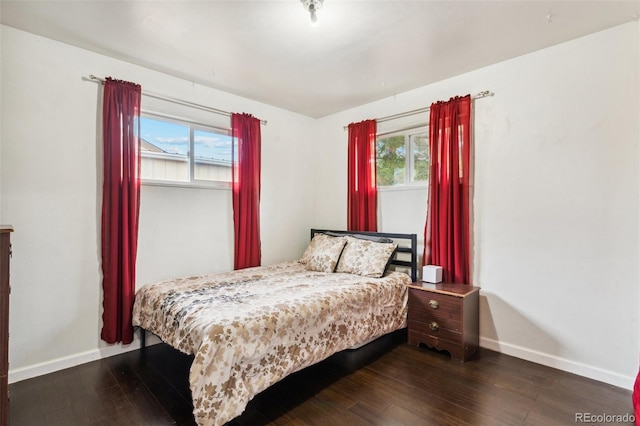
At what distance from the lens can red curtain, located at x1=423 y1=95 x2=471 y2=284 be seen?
2869mm

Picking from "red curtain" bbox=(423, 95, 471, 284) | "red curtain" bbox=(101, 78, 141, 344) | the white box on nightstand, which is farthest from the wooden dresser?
"red curtain" bbox=(423, 95, 471, 284)

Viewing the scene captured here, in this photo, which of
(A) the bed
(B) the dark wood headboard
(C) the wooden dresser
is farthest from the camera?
(B) the dark wood headboard

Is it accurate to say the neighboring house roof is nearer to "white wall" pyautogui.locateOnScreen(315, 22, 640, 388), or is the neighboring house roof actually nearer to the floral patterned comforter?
the floral patterned comforter

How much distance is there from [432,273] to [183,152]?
267cm

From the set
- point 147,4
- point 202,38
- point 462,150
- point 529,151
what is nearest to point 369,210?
point 462,150

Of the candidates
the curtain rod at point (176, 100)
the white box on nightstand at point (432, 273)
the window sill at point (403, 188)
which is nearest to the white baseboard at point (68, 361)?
the curtain rod at point (176, 100)

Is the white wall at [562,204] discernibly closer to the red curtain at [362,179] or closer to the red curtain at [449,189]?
the red curtain at [449,189]

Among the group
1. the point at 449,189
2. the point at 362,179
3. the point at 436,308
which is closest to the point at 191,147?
the point at 362,179

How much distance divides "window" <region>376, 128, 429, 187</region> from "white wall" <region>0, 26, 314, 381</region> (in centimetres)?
211

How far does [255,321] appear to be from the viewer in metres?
1.82

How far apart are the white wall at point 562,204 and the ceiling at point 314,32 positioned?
242mm

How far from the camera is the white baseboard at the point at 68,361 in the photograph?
7.26 ft

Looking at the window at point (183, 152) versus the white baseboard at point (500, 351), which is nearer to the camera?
the white baseboard at point (500, 351)

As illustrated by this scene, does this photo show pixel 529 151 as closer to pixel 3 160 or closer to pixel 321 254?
pixel 321 254
